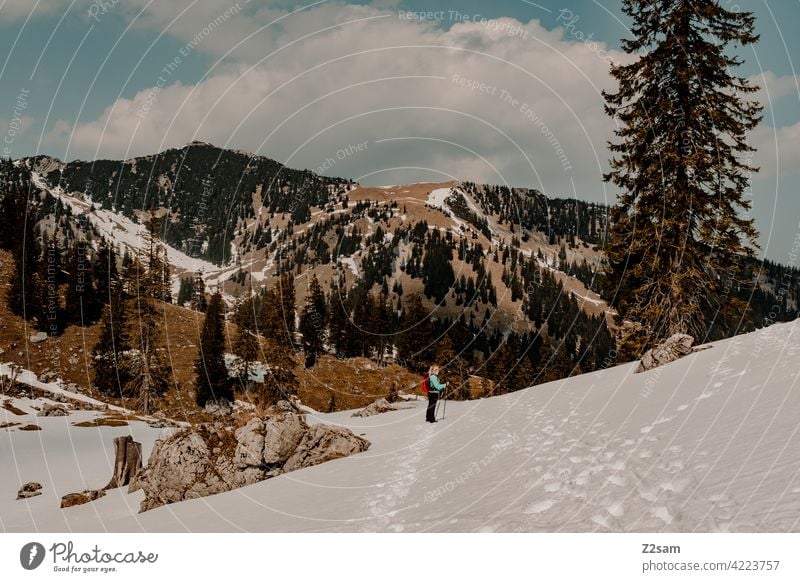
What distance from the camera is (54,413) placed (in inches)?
1358

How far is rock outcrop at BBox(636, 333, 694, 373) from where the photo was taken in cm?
1639

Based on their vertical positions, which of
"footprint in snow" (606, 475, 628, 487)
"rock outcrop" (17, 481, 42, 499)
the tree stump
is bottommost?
"rock outcrop" (17, 481, 42, 499)

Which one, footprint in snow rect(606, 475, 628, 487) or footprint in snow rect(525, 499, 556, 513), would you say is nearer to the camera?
footprint in snow rect(525, 499, 556, 513)

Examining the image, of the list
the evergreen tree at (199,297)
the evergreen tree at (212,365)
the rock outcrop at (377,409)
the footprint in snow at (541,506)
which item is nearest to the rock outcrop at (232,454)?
the footprint in snow at (541,506)

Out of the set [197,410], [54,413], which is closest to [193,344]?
[197,410]

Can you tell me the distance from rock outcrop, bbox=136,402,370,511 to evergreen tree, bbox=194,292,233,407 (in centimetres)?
5092

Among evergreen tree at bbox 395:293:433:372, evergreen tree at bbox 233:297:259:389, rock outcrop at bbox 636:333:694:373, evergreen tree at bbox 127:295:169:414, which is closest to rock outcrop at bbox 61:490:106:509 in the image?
rock outcrop at bbox 636:333:694:373

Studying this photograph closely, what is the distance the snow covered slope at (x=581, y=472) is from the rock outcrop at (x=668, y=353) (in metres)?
0.68

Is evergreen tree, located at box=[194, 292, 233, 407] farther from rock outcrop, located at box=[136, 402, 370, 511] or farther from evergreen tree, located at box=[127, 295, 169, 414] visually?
rock outcrop, located at box=[136, 402, 370, 511]

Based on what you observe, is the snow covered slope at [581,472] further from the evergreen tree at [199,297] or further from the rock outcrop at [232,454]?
the evergreen tree at [199,297]

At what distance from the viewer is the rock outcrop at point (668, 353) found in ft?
53.8

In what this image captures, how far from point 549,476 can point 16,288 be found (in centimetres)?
7678
